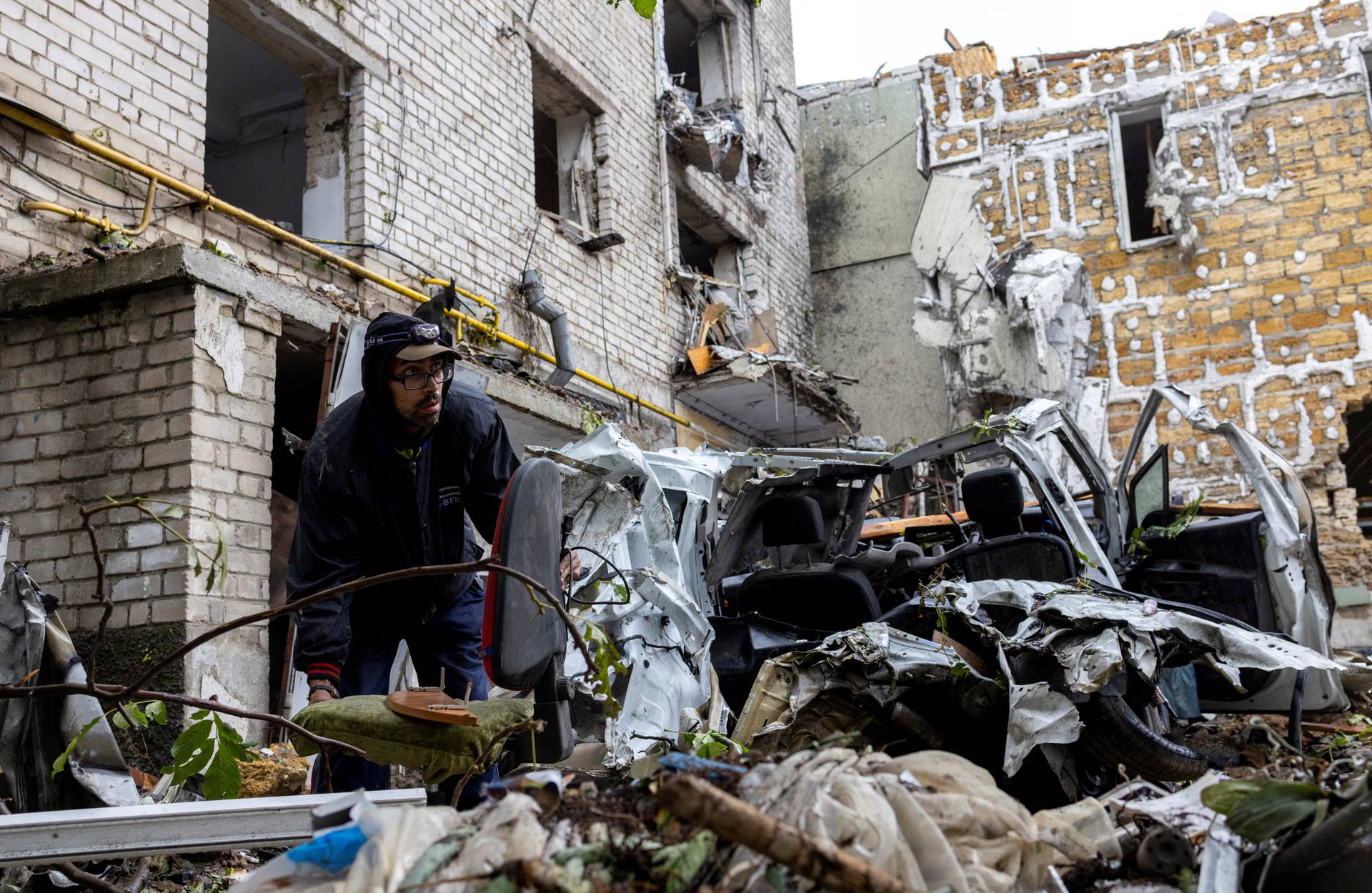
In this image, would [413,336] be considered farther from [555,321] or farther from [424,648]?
[555,321]

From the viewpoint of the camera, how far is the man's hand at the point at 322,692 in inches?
130

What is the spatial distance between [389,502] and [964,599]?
2.39 metres

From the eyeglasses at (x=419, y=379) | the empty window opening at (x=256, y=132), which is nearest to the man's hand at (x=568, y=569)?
the eyeglasses at (x=419, y=379)

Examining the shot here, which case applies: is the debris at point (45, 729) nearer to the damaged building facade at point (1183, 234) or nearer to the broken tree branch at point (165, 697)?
the broken tree branch at point (165, 697)

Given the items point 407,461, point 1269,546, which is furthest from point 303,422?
point 1269,546

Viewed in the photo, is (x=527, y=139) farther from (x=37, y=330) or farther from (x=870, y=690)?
(x=870, y=690)

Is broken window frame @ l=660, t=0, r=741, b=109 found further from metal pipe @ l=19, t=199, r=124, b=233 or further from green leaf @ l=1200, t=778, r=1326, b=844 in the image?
green leaf @ l=1200, t=778, r=1326, b=844

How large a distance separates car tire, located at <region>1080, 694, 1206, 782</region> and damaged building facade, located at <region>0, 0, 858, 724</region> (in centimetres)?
279

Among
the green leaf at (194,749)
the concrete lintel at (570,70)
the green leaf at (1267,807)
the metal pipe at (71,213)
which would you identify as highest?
the concrete lintel at (570,70)

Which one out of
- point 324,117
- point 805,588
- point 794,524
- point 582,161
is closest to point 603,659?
point 805,588

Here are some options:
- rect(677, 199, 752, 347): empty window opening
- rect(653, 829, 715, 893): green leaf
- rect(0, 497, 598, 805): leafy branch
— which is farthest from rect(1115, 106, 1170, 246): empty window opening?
rect(653, 829, 715, 893): green leaf

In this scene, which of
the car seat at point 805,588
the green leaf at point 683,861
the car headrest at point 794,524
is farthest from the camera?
the car headrest at point 794,524

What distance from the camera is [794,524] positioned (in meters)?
5.96

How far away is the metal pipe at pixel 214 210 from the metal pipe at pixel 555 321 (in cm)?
19
